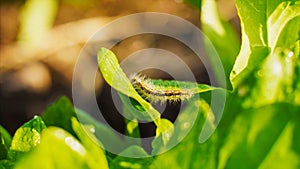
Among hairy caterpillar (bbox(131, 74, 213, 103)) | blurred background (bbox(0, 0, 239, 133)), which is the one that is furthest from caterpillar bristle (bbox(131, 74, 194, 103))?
blurred background (bbox(0, 0, 239, 133))

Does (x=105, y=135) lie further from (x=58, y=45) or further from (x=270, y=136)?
(x=58, y=45)

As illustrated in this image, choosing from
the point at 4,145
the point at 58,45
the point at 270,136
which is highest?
the point at 270,136

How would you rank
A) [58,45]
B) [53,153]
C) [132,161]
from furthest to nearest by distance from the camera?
[58,45], [132,161], [53,153]

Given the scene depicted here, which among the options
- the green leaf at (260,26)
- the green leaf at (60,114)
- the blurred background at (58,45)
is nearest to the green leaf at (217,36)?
the green leaf at (260,26)

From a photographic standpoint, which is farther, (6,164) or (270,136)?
(6,164)

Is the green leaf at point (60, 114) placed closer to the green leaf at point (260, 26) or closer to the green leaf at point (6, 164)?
the green leaf at point (6, 164)

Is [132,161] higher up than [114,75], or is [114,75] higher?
[114,75]

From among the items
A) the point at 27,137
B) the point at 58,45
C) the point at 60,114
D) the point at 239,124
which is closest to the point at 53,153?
the point at 27,137

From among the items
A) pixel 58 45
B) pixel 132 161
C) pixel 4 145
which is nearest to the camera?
pixel 132 161
